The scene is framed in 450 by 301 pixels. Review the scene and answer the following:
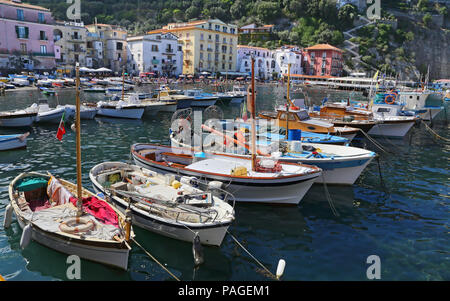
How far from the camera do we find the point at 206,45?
323 ft

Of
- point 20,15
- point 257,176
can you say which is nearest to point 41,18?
point 20,15

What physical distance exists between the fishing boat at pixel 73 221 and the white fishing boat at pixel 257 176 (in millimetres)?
4418

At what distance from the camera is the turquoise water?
9.50 metres

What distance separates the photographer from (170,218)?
10508 mm

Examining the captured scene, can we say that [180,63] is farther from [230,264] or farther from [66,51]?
[230,264]

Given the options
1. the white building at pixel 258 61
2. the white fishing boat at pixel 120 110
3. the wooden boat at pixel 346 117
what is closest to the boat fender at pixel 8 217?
the wooden boat at pixel 346 117

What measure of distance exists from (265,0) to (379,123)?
12887 centimetres

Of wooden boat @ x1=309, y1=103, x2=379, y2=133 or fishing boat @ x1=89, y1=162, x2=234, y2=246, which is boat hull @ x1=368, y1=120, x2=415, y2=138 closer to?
wooden boat @ x1=309, y1=103, x2=379, y2=133

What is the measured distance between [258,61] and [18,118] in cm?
9430

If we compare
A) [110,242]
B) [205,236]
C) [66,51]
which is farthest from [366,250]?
[66,51]

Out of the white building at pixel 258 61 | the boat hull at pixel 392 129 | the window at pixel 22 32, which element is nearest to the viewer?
the boat hull at pixel 392 129

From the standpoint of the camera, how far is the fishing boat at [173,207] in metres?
10.1

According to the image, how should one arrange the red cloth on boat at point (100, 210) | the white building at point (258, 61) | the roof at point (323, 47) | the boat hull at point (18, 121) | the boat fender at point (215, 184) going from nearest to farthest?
the red cloth on boat at point (100, 210) → the boat fender at point (215, 184) → the boat hull at point (18, 121) → the roof at point (323, 47) → the white building at point (258, 61)

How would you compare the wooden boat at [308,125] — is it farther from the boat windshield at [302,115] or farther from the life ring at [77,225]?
the life ring at [77,225]
